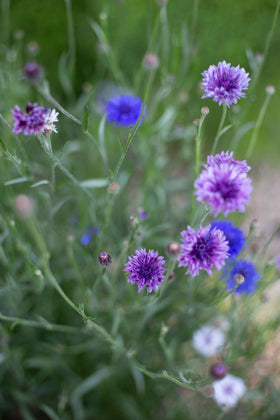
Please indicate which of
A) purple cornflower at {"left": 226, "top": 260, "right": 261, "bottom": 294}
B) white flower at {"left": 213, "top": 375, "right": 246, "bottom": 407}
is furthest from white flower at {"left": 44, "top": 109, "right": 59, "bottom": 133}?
white flower at {"left": 213, "top": 375, "right": 246, "bottom": 407}

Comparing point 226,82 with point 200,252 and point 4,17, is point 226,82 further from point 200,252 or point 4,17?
point 4,17

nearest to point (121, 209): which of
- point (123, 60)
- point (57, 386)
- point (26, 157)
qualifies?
point (26, 157)

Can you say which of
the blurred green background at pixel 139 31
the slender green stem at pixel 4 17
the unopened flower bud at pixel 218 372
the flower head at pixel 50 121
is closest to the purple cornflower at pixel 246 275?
the unopened flower bud at pixel 218 372

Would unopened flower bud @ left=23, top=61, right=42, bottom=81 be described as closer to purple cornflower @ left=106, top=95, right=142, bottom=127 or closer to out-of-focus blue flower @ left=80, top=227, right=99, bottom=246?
purple cornflower @ left=106, top=95, right=142, bottom=127

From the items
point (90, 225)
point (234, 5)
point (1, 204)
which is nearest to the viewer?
point (1, 204)

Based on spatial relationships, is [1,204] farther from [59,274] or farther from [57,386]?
[57,386]

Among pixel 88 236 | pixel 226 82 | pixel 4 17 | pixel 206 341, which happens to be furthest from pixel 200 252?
pixel 4 17
